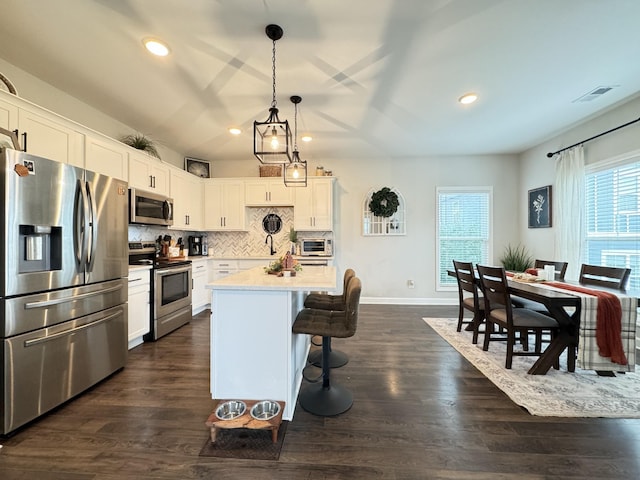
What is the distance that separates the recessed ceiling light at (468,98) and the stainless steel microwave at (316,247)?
2.87 metres

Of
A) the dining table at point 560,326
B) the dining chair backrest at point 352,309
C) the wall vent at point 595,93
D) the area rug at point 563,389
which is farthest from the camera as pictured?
the wall vent at point 595,93

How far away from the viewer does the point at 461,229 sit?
4969 mm

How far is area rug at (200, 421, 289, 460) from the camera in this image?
5.02ft

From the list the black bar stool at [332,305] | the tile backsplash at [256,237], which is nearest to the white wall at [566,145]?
the black bar stool at [332,305]

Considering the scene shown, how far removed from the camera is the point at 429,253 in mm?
4980

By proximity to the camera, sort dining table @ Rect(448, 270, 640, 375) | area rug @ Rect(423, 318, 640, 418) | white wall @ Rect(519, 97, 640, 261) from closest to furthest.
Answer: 1. area rug @ Rect(423, 318, 640, 418)
2. dining table @ Rect(448, 270, 640, 375)
3. white wall @ Rect(519, 97, 640, 261)

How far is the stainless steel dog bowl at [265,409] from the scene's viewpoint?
1.68 metres

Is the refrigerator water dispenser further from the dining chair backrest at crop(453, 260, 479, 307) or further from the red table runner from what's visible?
the red table runner

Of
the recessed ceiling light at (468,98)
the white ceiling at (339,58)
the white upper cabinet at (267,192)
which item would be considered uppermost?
the recessed ceiling light at (468,98)

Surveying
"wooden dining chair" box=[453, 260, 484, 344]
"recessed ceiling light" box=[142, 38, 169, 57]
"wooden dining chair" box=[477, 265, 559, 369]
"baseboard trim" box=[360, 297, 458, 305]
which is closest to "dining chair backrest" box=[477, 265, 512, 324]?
"wooden dining chair" box=[477, 265, 559, 369]

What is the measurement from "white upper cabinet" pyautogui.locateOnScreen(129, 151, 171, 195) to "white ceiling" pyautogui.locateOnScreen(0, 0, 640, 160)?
0.49 m

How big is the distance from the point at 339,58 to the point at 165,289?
3213mm

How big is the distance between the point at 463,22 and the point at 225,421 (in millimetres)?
3054

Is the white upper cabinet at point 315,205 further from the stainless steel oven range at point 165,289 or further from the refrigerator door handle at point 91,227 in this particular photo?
the refrigerator door handle at point 91,227
